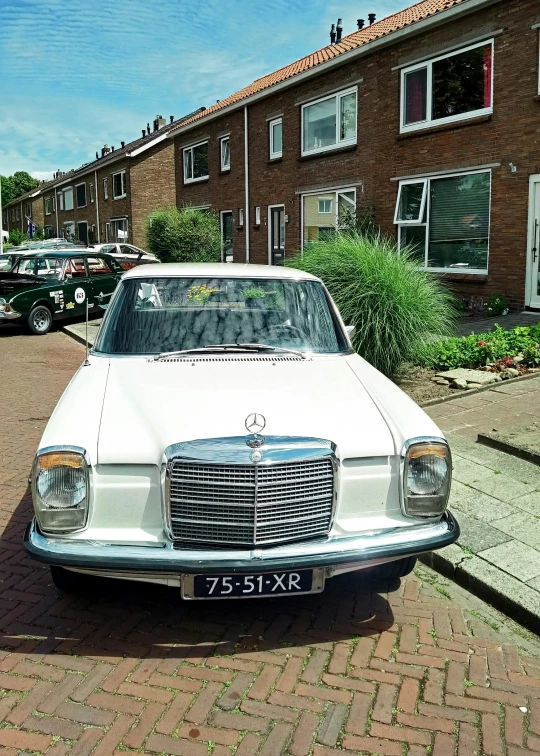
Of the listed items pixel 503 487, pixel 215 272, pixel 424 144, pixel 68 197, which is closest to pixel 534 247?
pixel 424 144

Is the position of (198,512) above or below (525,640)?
above

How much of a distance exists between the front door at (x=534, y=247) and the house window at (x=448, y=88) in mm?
2080

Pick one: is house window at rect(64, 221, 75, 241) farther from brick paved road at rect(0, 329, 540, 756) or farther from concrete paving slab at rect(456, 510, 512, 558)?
brick paved road at rect(0, 329, 540, 756)

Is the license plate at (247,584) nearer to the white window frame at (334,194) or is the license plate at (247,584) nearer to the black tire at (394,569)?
the black tire at (394,569)

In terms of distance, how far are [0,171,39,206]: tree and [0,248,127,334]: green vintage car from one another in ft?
293

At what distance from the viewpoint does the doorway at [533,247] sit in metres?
12.7

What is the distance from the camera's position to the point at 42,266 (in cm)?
1517

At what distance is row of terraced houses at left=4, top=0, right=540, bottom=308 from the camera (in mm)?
12992

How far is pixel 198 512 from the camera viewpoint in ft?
9.87

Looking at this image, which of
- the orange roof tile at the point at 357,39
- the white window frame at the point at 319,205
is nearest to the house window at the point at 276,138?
the orange roof tile at the point at 357,39

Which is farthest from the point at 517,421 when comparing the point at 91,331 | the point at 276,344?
the point at 91,331

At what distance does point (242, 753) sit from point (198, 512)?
0.95 metres

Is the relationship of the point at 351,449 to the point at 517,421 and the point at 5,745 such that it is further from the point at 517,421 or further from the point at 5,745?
the point at 517,421

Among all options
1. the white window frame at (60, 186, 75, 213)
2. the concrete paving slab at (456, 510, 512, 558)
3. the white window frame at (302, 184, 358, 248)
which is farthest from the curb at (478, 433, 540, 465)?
the white window frame at (60, 186, 75, 213)
